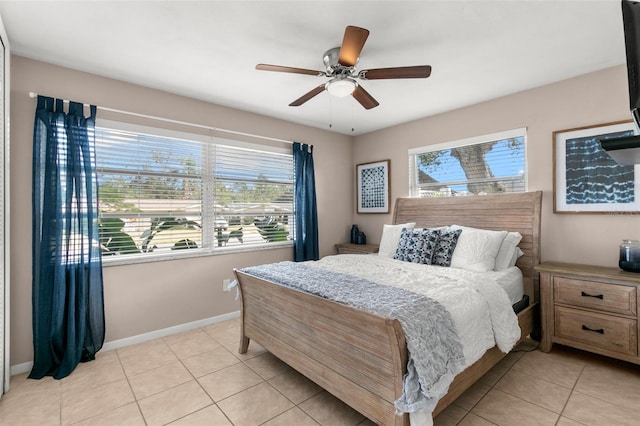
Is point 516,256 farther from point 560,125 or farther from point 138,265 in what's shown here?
point 138,265

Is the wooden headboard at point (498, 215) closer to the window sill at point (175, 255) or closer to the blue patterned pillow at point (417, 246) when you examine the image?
the blue patterned pillow at point (417, 246)

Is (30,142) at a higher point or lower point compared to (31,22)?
lower

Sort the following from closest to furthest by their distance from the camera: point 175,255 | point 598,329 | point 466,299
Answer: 1. point 466,299
2. point 598,329
3. point 175,255

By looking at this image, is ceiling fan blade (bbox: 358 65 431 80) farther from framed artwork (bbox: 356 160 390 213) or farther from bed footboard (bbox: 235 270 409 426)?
framed artwork (bbox: 356 160 390 213)

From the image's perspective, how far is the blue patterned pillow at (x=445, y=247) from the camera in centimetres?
303

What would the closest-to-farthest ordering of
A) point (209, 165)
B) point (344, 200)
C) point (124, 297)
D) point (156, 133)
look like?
1. point (124, 297)
2. point (156, 133)
3. point (209, 165)
4. point (344, 200)

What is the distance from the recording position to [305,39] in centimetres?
225

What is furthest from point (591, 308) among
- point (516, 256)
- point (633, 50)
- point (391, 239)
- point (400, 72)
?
point (633, 50)

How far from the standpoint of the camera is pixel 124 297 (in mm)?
2975

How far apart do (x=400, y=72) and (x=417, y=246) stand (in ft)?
5.75

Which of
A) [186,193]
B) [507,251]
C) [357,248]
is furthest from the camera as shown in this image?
[357,248]

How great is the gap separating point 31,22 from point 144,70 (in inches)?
30.4

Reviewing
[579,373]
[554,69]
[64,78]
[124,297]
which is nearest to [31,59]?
[64,78]

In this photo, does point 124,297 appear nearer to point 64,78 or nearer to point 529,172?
point 64,78
